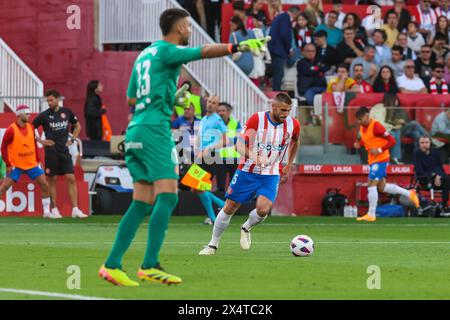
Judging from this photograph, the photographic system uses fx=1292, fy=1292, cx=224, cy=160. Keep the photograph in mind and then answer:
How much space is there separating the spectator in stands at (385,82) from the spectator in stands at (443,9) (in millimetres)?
3841

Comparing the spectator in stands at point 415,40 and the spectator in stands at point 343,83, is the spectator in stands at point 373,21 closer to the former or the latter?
the spectator in stands at point 415,40

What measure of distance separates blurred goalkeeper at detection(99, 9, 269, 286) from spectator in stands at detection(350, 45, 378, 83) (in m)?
19.0

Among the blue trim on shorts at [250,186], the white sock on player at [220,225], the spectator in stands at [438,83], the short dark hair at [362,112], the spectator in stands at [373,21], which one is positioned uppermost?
the spectator in stands at [373,21]

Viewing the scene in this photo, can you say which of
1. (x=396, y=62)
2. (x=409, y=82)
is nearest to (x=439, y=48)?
(x=396, y=62)

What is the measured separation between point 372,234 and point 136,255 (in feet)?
22.4

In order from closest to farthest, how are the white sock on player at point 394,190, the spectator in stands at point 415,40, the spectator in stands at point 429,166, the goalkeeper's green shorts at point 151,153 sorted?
Answer: the goalkeeper's green shorts at point 151,153
the white sock on player at point 394,190
the spectator in stands at point 429,166
the spectator in stands at point 415,40

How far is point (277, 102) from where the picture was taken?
16.6m

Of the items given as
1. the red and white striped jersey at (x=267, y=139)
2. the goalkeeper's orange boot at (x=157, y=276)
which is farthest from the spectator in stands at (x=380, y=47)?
the goalkeeper's orange boot at (x=157, y=276)

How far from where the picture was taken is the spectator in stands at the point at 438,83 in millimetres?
30578

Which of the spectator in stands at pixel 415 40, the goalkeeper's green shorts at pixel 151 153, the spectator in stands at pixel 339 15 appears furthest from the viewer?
the spectator in stands at pixel 415 40

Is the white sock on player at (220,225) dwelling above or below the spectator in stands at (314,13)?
below

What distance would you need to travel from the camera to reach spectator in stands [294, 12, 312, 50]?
30.4 metres

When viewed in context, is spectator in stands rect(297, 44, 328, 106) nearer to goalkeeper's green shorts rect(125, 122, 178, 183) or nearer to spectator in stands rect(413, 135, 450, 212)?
spectator in stands rect(413, 135, 450, 212)
